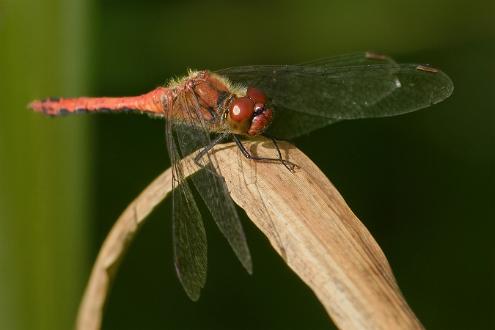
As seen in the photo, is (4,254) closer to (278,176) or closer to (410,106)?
(278,176)

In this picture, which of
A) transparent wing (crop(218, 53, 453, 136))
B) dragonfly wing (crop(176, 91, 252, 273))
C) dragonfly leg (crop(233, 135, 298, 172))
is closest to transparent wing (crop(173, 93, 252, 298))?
dragonfly wing (crop(176, 91, 252, 273))

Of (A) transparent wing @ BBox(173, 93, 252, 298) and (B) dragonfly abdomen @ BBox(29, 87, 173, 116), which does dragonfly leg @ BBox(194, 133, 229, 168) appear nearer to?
(A) transparent wing @ BBox(173, 93, 252, 298)

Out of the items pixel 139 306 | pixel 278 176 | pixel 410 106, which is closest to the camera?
pixel 278 176

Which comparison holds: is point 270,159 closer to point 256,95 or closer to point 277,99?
point 256,95

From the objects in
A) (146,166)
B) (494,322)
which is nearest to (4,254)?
(146,166)

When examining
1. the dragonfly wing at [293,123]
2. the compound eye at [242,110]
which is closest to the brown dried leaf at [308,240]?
the compound eye at [242,110]

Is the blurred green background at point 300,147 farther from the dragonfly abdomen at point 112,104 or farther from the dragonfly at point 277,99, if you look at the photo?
the dragonfly at point 277,99
